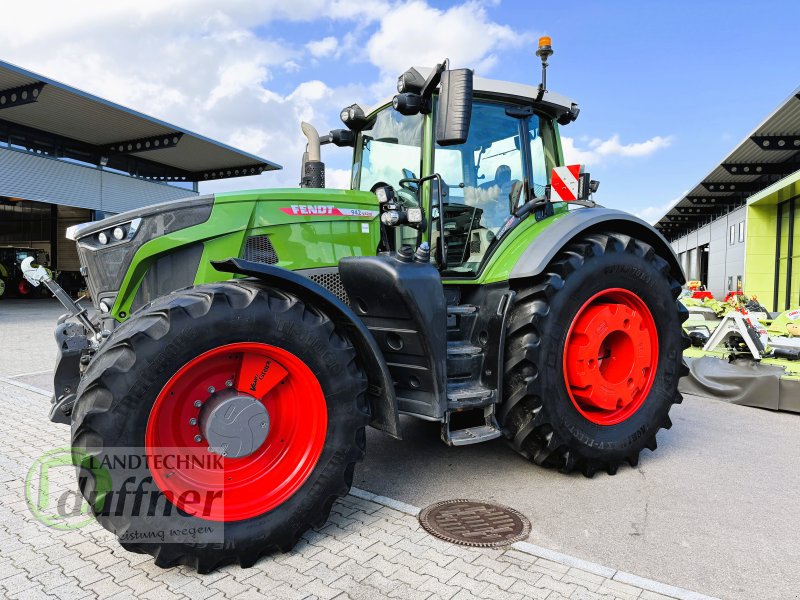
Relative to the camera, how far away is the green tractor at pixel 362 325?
8.14ft

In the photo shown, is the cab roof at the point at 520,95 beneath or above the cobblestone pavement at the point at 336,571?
above

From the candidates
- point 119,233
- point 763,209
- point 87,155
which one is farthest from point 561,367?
point 87,155

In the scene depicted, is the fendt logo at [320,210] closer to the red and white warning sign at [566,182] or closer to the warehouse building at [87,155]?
the red and white warning sign at [566,182]

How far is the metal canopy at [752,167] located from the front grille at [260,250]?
16.5m

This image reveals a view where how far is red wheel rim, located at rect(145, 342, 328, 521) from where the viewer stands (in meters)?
2.53

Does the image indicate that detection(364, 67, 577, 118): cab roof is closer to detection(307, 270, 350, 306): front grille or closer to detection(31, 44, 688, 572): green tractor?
detection(31, 44, 688, 572): green tractor

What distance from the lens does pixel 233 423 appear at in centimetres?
264

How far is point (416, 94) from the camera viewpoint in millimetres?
3447

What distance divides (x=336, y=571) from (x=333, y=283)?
1.55 m

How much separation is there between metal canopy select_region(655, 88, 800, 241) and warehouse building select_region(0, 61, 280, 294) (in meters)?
17.9

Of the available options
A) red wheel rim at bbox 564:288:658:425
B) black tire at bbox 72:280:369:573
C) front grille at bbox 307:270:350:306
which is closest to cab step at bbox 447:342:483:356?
red wheel rim at bbox 564:288:658:425

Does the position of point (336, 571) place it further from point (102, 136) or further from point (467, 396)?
point (102, 136)

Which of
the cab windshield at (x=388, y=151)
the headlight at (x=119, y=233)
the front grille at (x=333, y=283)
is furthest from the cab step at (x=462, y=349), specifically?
the headlight at (x=119, y=233)

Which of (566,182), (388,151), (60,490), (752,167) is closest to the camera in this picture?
(60,490)
